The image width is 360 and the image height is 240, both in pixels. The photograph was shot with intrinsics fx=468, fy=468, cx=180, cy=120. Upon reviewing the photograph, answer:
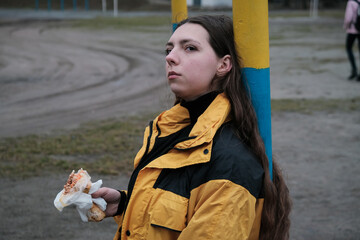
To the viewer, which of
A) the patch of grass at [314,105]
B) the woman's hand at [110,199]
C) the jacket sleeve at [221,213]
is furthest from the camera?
the patch of grass at [314,105]

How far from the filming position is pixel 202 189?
1771 mm

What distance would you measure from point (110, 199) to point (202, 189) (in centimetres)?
62

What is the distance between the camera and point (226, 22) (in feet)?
6.65

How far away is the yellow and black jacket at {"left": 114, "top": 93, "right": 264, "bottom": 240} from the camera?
1.70 m

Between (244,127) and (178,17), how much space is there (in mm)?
1000

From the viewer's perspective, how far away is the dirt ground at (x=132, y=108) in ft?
13.8

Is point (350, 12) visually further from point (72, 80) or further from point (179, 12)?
point (179, 12)

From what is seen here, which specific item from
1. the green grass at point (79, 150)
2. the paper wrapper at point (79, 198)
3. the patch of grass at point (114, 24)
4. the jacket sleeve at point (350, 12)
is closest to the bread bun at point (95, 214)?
the paper wrapper at point (79, 198)

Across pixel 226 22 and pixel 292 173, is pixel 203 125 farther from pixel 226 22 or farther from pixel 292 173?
pixel 292 173

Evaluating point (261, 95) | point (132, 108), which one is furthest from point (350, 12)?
point (261, 95)

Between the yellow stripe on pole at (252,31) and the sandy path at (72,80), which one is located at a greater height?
the yellow stripe on pole at (252,31)

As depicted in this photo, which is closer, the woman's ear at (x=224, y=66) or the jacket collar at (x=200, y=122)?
the jacket collar at (x=200, y=122)

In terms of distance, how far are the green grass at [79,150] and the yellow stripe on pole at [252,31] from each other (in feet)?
11.6

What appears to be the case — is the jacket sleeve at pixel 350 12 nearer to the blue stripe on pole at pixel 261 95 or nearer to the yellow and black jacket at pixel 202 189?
the blue stripe on pole at pixel 261 95
